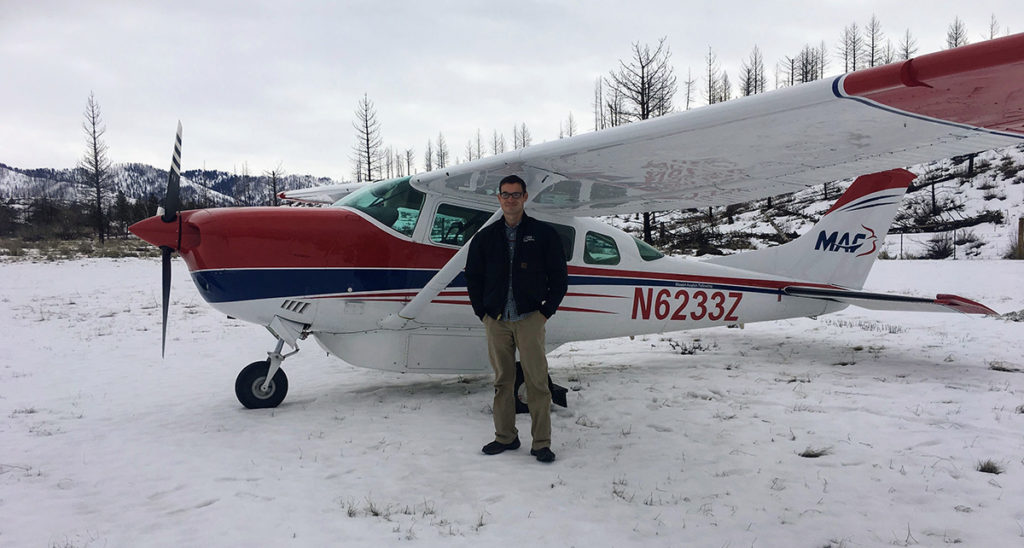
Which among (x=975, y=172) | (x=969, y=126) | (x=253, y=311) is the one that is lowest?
(x=253, y=311)

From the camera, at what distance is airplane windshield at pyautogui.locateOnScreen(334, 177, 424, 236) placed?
492 cm

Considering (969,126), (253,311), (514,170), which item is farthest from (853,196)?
(253,311)

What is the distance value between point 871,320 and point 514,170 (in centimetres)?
811

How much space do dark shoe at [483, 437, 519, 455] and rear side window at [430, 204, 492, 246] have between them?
6.87ft

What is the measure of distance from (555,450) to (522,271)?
4.35 ft

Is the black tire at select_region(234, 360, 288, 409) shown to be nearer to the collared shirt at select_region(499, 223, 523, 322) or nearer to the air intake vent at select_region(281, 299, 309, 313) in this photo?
the air intake vent at select_region(281, 299, 309, 313)

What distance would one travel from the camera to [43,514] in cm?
277

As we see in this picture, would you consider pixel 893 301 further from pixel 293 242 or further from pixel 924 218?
pixel 924 218

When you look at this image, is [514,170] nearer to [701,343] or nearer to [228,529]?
[228,529]

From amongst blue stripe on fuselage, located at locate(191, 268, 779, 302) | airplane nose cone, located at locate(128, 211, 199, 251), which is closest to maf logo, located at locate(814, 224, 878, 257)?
blue stripe on fuselage, located at locate(191, 268, 779, 302)

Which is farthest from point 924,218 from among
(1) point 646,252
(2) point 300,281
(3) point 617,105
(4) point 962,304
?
(2) point 300,281

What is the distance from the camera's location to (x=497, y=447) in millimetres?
3721

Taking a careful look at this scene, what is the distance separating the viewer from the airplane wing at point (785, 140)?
2.41m

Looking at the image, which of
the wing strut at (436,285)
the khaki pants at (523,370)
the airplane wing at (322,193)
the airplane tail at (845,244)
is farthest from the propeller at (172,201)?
the airplane tail at (845,244)
